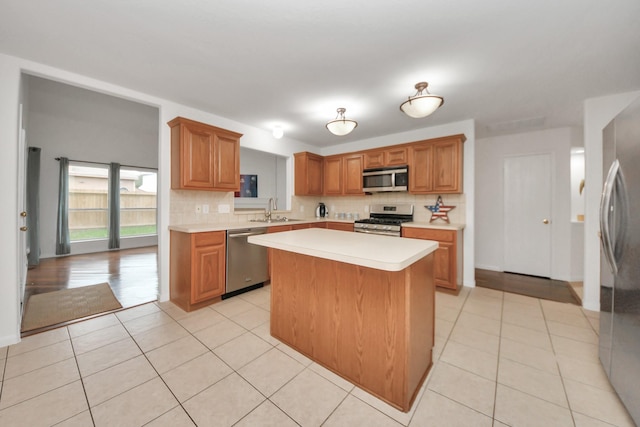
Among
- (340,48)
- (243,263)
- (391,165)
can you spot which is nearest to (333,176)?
(391,165)

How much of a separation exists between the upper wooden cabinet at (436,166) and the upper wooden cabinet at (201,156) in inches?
104

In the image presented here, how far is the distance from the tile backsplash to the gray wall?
2241 millimetres

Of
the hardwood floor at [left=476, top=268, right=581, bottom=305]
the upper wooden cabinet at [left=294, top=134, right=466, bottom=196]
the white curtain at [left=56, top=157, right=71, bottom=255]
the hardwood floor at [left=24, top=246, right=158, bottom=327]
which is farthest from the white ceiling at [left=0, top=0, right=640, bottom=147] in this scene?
the white curtain at [left=56, top=157, right=71, bottom=255]

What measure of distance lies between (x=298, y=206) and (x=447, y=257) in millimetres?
2781

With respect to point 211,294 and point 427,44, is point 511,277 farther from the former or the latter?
point 211,294

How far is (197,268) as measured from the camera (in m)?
2.75

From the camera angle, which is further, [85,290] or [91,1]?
[85,290]

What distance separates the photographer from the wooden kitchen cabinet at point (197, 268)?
272 centimetres

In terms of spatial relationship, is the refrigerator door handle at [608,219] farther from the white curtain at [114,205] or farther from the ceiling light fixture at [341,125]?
the white curtain at [114,205]

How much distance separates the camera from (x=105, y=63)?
225 centimetres

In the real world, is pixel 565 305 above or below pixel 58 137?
below

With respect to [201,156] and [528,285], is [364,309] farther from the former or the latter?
[528,285]

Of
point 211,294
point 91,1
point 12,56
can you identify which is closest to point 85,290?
point 211,294

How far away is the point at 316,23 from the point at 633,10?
2010mm
